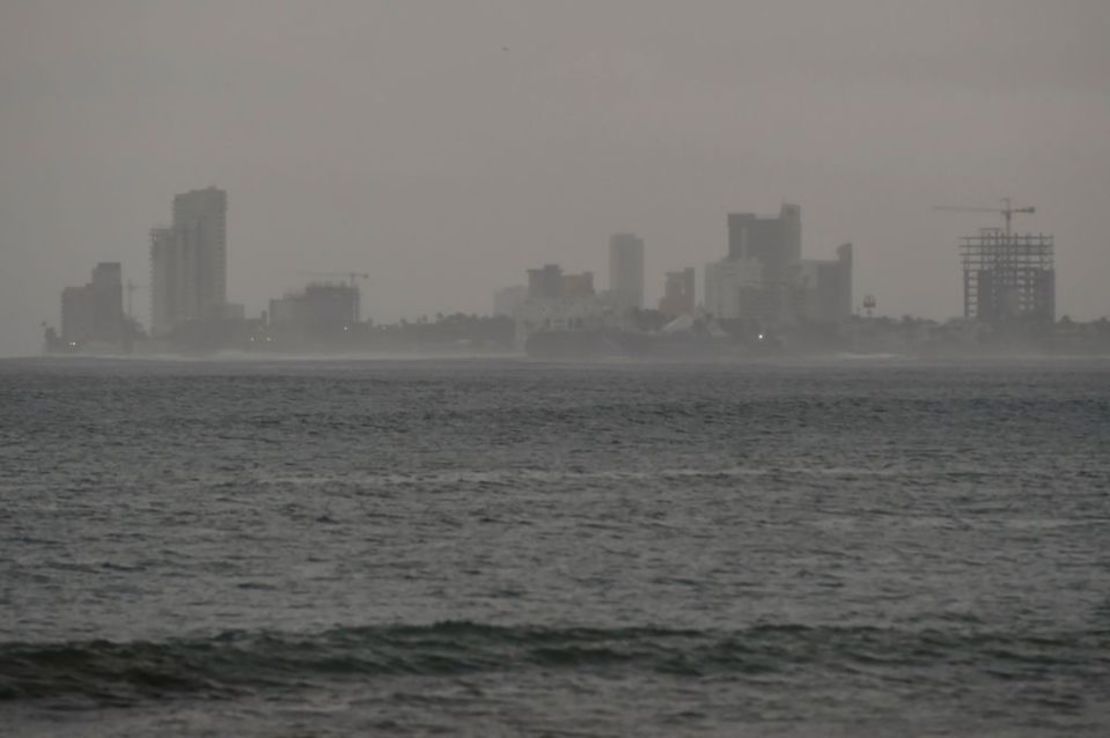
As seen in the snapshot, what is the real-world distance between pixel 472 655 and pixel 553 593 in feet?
20.0

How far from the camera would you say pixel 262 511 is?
50219 mm

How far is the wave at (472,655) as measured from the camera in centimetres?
2639

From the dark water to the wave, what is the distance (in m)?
0.08

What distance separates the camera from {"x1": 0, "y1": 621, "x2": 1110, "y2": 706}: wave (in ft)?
86.6

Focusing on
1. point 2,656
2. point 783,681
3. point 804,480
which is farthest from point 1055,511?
point 2,656

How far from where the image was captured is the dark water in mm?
24906

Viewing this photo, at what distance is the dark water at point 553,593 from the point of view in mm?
24906

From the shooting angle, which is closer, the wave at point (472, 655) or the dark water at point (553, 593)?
the dark water at point (553, 593)

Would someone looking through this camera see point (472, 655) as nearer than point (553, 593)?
Yes

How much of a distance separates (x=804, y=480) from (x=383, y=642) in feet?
113

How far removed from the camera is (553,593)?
112ft

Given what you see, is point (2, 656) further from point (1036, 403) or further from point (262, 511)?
point (1036, 403)

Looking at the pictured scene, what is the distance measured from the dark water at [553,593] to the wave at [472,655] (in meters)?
0.08

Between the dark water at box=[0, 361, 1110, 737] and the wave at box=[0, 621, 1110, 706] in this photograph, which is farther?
the wave at box=[0, 621, 1110, 706]
